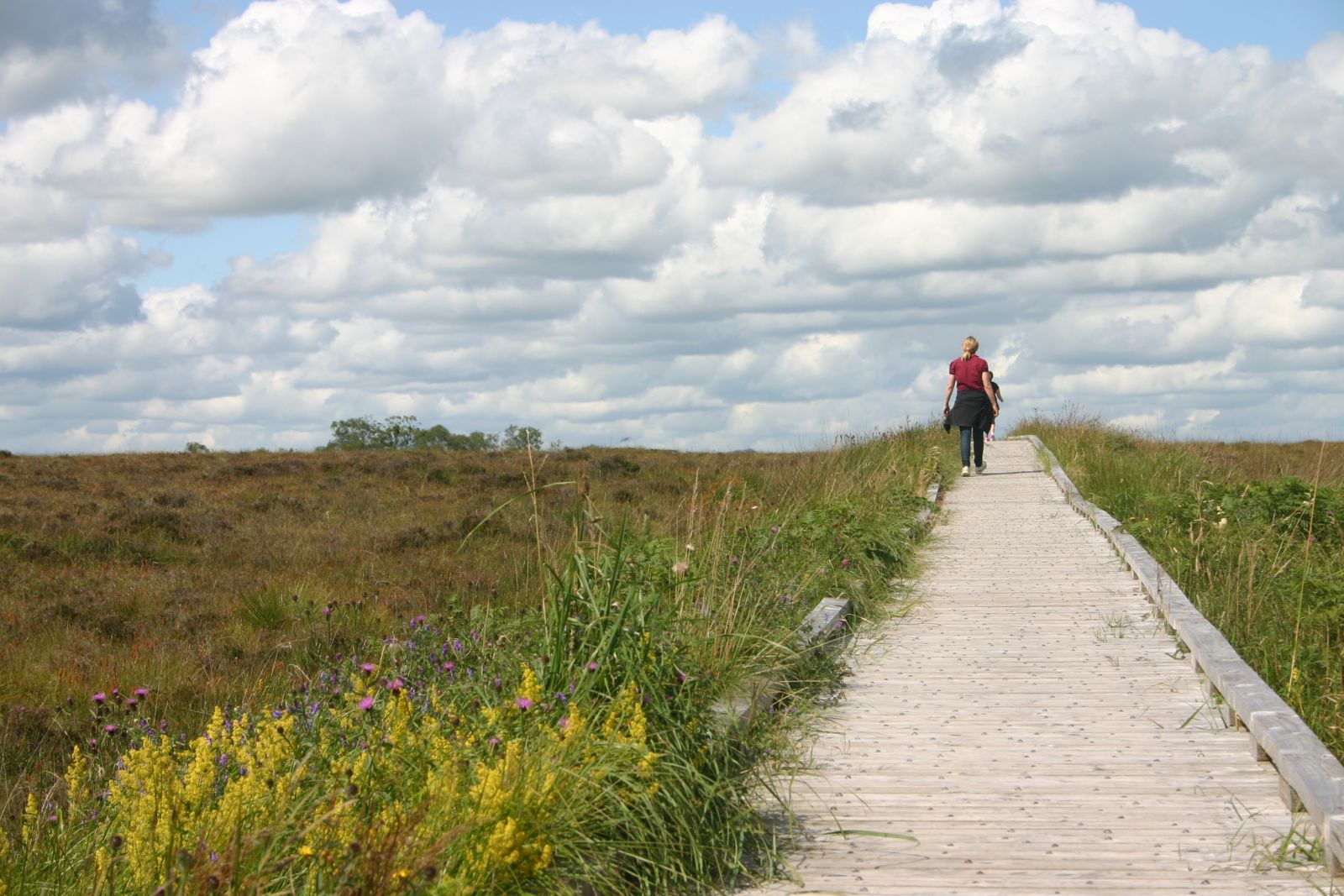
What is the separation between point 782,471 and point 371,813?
17.0m

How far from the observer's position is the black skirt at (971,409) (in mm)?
18797

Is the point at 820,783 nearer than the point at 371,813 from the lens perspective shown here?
No

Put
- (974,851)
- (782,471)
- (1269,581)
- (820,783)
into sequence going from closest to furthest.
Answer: (974,851) < (820,783) < (1269,581) < (782,471)

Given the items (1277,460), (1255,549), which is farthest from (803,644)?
(1277,460)

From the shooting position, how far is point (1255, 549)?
874 cm

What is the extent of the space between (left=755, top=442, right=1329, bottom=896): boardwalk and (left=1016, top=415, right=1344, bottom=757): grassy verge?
46 cm

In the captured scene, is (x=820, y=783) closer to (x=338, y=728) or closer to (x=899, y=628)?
(x=338, y=728)

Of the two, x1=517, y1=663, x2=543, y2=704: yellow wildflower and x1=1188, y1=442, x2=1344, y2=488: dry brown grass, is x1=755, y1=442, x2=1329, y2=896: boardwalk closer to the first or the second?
x1=517, y1=663, x2=543, y2=704: yellow wildflower

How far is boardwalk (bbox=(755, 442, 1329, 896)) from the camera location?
14.7ft

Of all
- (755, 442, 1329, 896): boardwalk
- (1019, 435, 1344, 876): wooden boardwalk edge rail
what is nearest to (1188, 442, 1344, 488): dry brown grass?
(1019, 435, 1344, 876): wooden boardwalk edge rail

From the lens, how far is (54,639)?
34.9ft

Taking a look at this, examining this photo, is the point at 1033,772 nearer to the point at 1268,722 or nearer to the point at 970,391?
the point at 1268,722

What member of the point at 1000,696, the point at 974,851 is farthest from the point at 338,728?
the point at 1000,696

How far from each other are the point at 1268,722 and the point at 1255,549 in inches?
138
